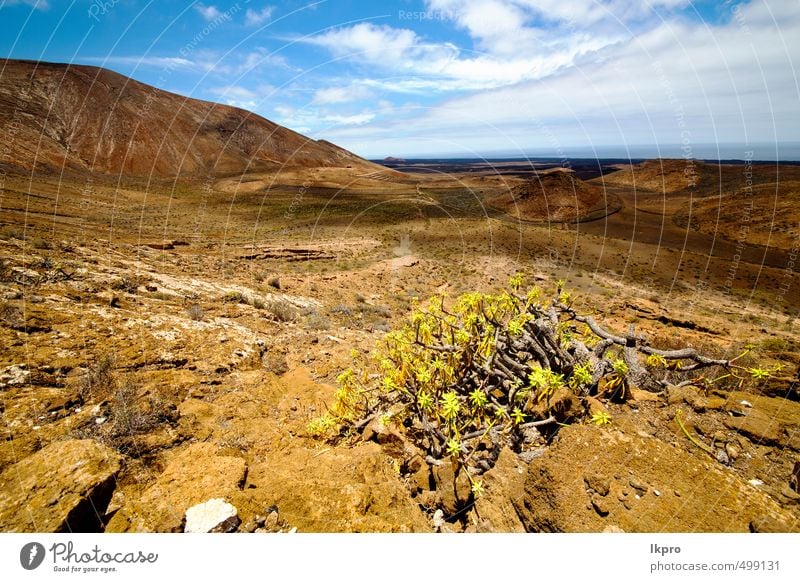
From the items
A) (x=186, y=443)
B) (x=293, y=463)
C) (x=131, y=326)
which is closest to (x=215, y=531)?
(x=293, y=463)

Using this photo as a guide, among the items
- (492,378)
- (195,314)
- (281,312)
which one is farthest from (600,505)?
(281,312)

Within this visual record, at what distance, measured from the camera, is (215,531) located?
2.72 m

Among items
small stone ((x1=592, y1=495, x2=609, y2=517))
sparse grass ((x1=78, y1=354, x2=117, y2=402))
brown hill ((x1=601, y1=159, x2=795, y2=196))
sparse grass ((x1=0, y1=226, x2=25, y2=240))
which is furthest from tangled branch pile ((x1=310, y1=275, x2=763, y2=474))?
brown hill ((x1=601, y1=159, x2=795, y2=196))

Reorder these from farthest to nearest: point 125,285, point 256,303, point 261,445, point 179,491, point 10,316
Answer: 1. point 256,303
2. point 125,285
3. point 10,316
4. point 261,445
5. point 179,491

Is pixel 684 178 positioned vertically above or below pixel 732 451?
above

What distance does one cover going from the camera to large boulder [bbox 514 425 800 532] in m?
2.63

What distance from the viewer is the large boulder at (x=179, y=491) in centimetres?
272

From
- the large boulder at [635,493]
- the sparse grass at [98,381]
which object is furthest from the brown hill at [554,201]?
the sparse grass at [98,381]

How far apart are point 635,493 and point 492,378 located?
2.30 metres

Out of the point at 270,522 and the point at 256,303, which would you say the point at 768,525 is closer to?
the point at 270,522

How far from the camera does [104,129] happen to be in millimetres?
65500

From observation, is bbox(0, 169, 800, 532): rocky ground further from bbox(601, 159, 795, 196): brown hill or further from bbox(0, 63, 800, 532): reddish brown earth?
bbox(601, 159, 795, 196): brown hill

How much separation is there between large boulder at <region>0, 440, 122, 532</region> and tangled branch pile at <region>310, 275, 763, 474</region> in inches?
78.5

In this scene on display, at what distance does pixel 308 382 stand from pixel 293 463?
2459mm
